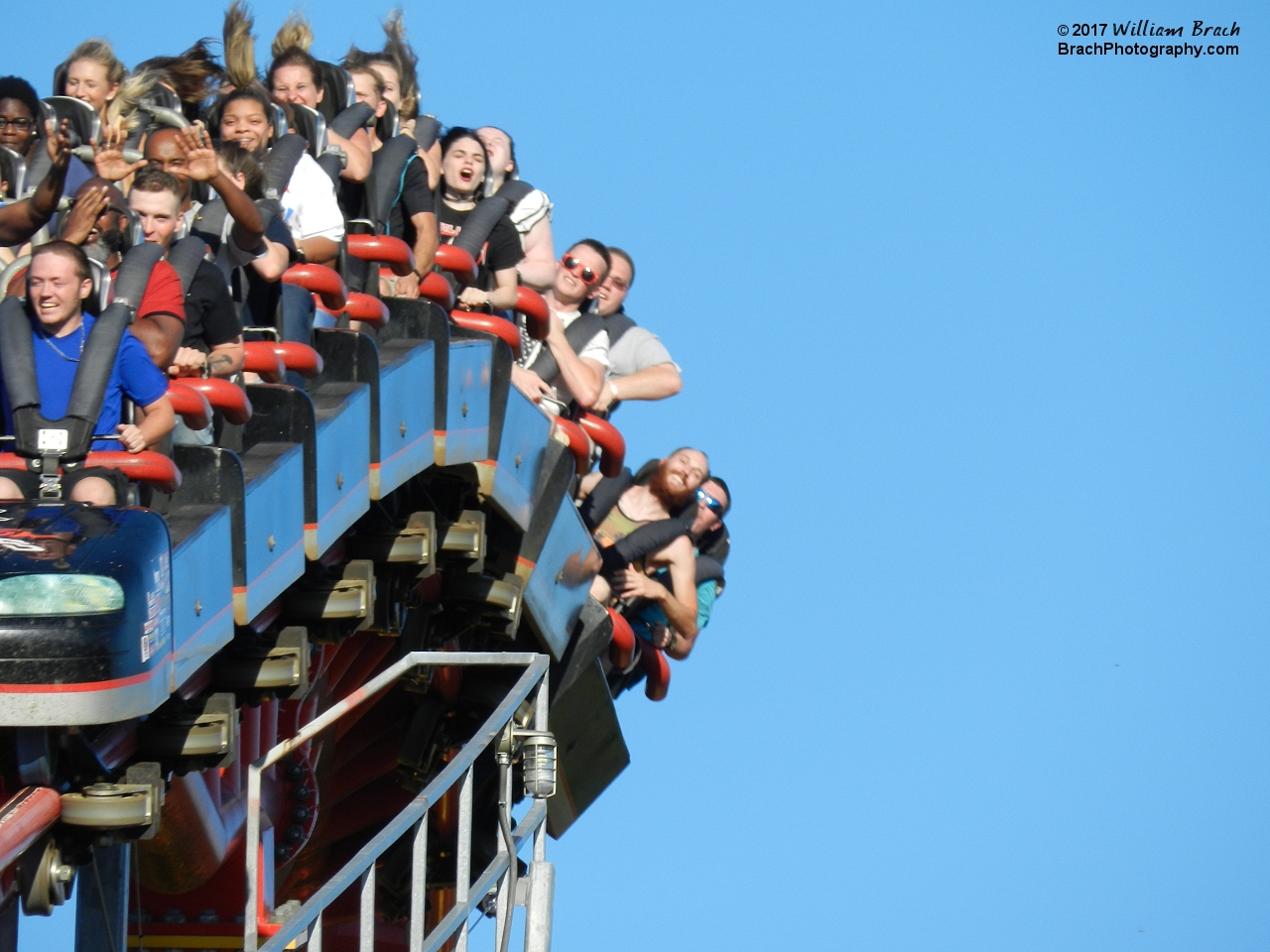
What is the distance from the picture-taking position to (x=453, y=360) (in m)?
8.66

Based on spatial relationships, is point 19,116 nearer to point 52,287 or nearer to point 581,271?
point 52,287

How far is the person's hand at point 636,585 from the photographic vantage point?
35.6 feet

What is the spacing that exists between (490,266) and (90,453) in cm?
352

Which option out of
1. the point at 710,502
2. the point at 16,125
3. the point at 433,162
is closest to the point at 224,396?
the point at 16,125

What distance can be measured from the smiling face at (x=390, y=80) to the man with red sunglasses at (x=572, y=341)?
1.09 metres

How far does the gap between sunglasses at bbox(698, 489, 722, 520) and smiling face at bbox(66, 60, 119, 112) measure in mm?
3986

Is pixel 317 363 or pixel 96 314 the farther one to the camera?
pixel 317 363

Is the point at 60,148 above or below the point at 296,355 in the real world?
above

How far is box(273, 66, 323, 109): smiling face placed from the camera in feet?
28.4

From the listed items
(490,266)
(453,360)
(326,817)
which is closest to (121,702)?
(453,360)

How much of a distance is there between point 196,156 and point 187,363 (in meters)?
0.73

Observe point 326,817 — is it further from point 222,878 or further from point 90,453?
point 90,453

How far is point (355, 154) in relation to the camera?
8.57 meters

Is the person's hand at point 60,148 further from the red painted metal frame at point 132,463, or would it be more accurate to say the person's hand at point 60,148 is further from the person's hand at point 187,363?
the red painted metal frame at point 132,463
